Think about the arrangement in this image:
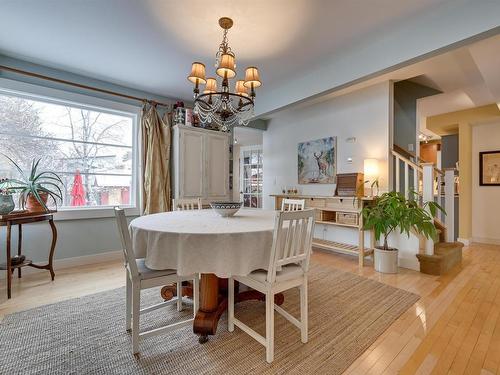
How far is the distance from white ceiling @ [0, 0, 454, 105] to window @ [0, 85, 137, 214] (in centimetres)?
58

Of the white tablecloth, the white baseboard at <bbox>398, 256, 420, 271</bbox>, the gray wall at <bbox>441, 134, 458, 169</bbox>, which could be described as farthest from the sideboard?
the gray wall at <bbox>441, 134, 458, 169</bbox>

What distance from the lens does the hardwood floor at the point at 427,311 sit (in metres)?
1.51

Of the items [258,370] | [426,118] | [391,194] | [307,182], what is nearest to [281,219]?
[258,370]

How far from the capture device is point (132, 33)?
7.97 feet

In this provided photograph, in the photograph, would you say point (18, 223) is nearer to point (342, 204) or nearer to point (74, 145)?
point (74, 145)

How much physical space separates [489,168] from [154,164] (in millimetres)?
6111

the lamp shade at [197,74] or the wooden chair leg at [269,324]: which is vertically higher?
the lamp shade at [197,74]

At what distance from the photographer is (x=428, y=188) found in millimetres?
3148

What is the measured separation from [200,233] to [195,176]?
8.75 ft

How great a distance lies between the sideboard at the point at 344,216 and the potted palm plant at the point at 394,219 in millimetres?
185

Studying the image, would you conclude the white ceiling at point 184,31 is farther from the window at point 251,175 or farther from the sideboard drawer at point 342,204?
the window at point 251,175

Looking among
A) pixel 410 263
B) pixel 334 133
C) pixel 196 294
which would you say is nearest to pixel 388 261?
pixel 410 263

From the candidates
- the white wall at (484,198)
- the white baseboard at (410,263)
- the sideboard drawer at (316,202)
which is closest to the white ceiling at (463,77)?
the white wall at (484,198)

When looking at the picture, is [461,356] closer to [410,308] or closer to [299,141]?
[410,308]
